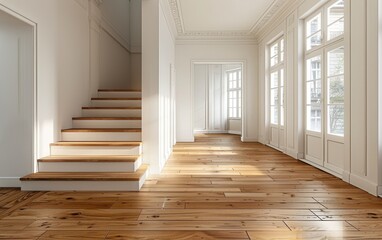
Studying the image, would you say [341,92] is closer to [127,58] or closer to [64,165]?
[64,165]

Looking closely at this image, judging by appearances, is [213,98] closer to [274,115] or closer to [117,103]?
[274,115]

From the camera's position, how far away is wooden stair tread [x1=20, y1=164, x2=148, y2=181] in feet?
11.3

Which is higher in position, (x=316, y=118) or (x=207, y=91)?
(x=207, y=91)

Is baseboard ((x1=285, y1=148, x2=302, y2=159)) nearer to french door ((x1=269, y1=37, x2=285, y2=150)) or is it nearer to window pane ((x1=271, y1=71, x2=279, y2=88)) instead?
french door ((x1=269, y1=37, x2=285, y2=150))

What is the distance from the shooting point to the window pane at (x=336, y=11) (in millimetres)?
4155

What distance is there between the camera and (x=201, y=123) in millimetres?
11969

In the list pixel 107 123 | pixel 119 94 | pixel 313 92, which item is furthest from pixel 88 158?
pixel 313 92

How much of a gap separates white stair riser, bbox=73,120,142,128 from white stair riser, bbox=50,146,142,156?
0.69m

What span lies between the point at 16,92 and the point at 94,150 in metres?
1.18

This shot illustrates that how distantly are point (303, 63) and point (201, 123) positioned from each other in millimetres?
6883

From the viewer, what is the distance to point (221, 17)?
6914 mm

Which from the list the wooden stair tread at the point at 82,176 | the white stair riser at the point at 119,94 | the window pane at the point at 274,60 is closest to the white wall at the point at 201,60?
the window pane at the point at 274,60

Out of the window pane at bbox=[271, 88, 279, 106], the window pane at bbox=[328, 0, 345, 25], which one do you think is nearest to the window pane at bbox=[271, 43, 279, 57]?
the window pane at bbox=[271, 88, 279, 106]

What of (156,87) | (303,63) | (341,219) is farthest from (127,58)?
(341,219)
